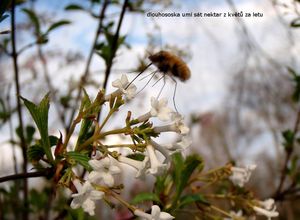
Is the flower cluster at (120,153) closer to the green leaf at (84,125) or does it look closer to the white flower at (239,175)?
the green leaf at (84,125)

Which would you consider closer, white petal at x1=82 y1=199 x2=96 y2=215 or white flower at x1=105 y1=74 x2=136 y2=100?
white petal at x1=82 y1=199 x2=96 y2=215

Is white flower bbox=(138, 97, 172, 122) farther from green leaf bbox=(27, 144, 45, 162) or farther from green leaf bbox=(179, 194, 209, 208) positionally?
green leaf bbox=(179, 194, 209, 208)

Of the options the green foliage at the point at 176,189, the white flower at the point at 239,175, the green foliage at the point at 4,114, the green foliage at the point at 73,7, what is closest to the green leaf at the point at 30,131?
the green foliage at the point at 4,114

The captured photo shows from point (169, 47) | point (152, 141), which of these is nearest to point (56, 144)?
point (152, 141)

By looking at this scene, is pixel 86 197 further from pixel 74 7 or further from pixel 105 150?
pixel 74 7

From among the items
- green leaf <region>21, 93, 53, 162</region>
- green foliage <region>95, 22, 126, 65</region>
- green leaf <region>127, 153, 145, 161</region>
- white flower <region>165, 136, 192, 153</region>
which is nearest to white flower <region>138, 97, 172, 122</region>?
white flower <region>165, 136, 192, 153</region>

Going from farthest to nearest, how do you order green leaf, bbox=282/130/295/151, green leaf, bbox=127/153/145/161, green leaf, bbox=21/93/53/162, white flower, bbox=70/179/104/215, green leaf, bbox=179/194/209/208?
green leaf, bbox=282/130/295/151 → green leaf, bbox=179/194/209/208 → green leaf, bbox=127/153/145/161 → green leaf, bbox=21/93/53/162 → white flower, bbox=70/179/104/215

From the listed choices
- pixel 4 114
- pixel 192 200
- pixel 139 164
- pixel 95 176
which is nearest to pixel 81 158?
→ pixel 95 176
